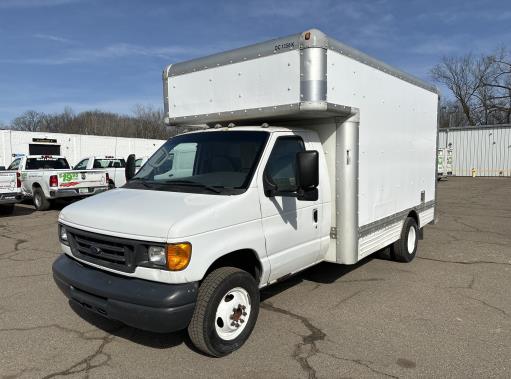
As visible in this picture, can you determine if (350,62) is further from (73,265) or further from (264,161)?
(73,265)

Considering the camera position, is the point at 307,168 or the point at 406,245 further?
the point at 406,245

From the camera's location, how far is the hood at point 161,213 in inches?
135

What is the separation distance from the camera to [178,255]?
3377 mm

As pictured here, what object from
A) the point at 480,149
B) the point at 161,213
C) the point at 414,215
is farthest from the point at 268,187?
the point at 480,149

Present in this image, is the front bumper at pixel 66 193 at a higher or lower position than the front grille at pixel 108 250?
lower

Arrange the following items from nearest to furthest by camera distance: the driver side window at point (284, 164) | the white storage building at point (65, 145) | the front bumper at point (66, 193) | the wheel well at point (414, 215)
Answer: the driver side window at point (284, 164)
the wheel well at point (414, 215)
the front bumper at point (66, 193)
the white storage building at point (65, 145)

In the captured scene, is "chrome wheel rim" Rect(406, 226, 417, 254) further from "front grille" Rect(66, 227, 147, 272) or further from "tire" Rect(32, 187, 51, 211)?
"tire" Rect(32, 187, 51, 211)

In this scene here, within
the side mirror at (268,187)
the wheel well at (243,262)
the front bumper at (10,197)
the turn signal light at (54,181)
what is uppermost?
the side mirror at (268,187)

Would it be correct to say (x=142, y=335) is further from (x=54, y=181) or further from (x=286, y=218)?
(x=54, y=181)

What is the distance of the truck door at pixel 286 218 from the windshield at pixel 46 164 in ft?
43.5

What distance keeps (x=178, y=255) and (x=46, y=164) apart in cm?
1418

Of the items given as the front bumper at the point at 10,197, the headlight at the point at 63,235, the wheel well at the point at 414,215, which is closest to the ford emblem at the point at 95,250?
the headlight at the point at 63,235

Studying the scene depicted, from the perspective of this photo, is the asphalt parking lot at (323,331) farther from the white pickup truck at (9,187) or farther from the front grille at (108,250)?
the white pickup truck at (9,187)

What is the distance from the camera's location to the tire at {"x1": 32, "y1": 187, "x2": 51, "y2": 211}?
45.8 ft
